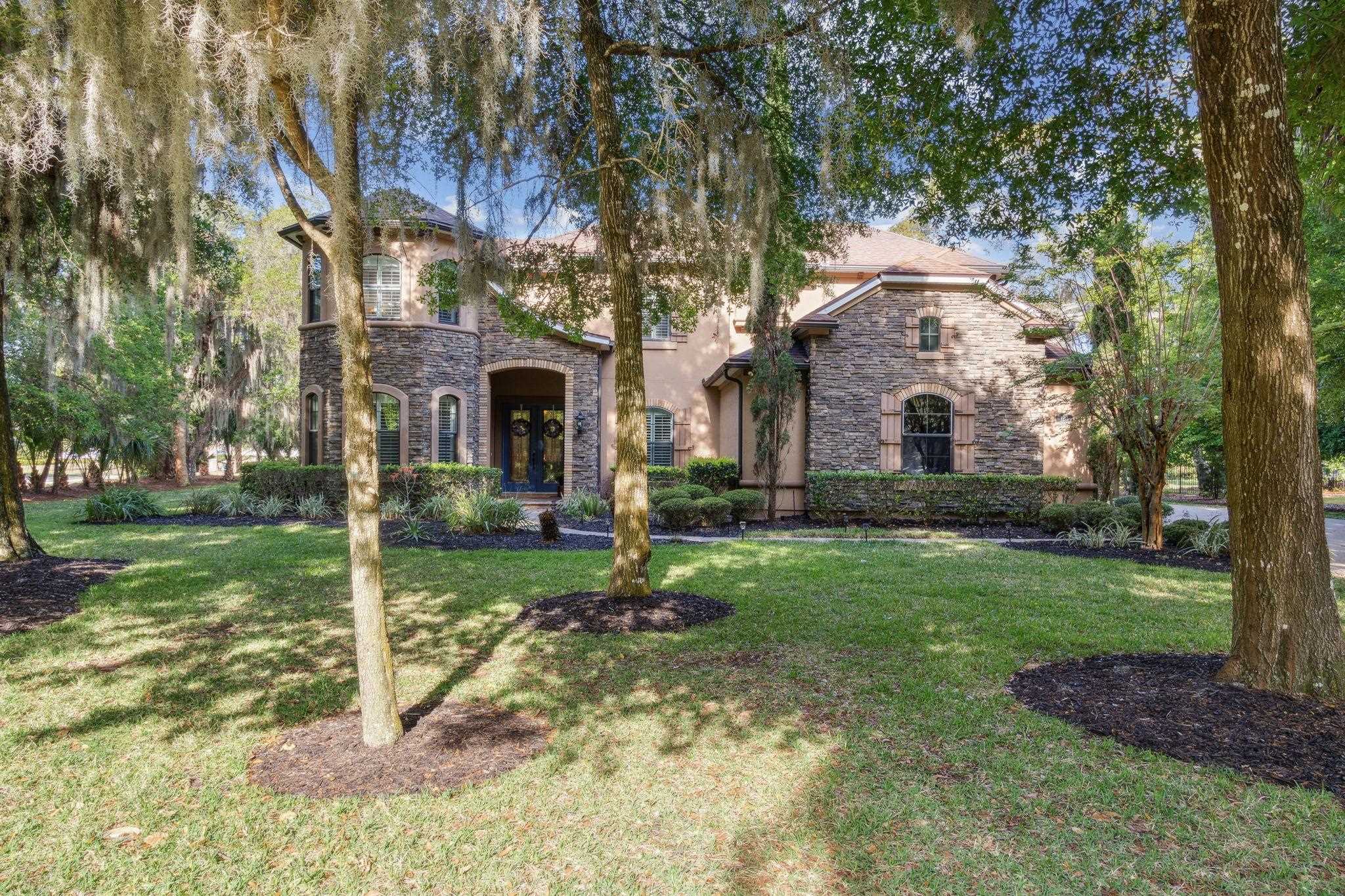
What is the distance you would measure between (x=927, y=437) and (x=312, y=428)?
12.3 m

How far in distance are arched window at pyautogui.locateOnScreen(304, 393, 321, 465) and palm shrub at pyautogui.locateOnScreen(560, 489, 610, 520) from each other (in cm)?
514

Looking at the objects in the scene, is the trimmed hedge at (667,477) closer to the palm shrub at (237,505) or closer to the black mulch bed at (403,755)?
the palm shrub at (237,505)

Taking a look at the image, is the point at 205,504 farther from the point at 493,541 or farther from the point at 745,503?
the point at 745,503

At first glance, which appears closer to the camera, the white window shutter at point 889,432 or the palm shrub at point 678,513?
the palm shrub at point 678,513

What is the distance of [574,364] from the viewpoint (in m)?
16.2

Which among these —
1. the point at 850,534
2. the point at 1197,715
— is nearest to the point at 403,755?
the point at 1197,715

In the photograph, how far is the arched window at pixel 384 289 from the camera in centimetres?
1416

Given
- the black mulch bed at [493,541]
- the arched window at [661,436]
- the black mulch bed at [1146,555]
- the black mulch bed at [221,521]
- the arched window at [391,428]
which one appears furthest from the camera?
the arched window at [661,436]

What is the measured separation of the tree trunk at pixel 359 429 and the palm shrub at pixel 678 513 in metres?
8.84

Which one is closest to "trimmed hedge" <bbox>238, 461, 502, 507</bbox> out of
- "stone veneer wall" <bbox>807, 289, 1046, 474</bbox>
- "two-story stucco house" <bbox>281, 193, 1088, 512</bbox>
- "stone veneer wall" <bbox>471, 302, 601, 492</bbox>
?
"two-story stucco house" <bbox>281, 193, 1088, 512</bbox>

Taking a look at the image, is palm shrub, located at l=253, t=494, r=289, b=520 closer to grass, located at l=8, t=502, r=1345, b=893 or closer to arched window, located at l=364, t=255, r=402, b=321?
arched window, located at l=364, t=255, r=402, b=321

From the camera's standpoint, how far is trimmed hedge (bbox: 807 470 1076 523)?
13086 mm

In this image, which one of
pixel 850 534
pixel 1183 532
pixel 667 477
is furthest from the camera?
pixel 667 477

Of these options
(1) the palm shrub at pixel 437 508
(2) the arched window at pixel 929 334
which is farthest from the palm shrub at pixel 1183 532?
(1) the palm shrub at pixel 437 508
